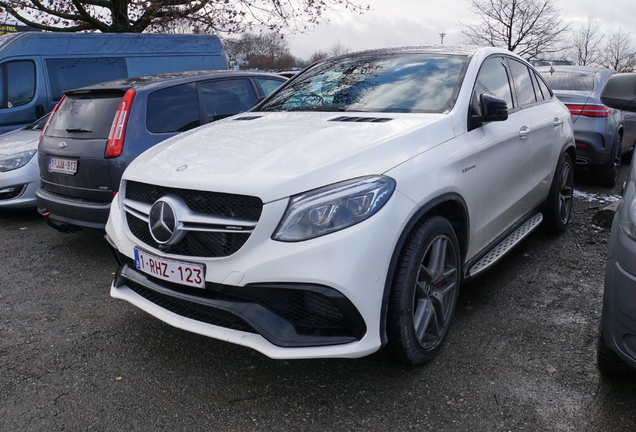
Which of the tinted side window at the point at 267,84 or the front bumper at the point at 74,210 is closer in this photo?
the front bumper at the point at 74,210

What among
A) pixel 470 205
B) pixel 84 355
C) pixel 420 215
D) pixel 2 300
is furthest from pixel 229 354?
pixel 2 300

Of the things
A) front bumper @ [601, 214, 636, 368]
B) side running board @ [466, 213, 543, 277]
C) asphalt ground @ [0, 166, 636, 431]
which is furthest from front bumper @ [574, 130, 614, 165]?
front bumper @ [601, 214, 636, 368]

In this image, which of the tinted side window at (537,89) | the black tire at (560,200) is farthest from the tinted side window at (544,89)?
the black tire at (560,200)

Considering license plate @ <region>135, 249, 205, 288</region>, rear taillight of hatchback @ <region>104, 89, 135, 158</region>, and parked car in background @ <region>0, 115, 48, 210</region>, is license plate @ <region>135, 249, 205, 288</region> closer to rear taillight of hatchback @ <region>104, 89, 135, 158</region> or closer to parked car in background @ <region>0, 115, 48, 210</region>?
rear taillight of hatchback @ <region>104, 89, 135, 158</region>

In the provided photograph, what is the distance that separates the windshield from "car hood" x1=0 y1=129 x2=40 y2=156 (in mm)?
3527

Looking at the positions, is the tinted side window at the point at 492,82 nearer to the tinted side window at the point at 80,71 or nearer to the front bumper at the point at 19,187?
the front bumper at the point at 19,187

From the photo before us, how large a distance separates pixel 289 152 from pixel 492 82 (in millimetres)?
1856

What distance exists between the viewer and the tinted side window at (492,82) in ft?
10.9

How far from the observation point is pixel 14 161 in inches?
231

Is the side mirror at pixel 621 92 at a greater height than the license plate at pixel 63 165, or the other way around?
the side mirror at pixel 621 92

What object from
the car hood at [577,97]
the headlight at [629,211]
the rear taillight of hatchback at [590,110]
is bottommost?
the headlight at [629,211]

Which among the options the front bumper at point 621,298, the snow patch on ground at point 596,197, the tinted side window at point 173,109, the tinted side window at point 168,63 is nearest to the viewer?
the front bumper at point 621,298

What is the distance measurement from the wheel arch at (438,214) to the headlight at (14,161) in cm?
495

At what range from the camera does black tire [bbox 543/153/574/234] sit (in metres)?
4.54
